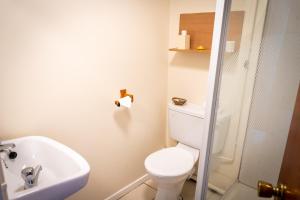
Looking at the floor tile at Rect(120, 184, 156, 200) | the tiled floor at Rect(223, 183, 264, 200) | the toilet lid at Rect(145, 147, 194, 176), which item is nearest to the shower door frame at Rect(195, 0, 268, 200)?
the tiled floor at Rect(223, 183, 264, 200)

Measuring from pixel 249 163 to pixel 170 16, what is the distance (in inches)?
60.0

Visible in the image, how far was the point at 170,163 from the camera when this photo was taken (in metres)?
1.70

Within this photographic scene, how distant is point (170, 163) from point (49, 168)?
0.93 metres

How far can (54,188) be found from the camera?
0.85 m

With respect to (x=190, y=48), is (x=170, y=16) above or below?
above

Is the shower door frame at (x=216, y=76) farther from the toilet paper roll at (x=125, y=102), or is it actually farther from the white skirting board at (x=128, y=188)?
the white skirting board at (x=128, y=188)

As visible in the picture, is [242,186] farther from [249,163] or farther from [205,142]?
[205,142]

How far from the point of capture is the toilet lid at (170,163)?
1584mm

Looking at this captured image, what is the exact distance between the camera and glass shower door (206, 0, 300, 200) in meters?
1.00

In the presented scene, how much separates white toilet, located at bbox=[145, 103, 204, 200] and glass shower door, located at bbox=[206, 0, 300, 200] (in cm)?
33

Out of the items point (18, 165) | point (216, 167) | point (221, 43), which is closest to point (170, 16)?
point (221, 43)

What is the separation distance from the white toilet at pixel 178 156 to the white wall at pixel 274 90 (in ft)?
1.83

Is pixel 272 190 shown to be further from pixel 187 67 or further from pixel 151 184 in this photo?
pixel 151 184

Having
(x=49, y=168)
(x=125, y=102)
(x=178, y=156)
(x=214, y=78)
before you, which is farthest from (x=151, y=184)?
(x=214, y=78)
